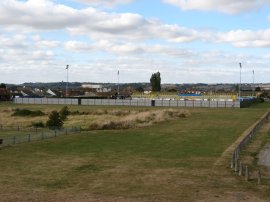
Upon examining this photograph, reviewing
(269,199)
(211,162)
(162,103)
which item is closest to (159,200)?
(269,199)

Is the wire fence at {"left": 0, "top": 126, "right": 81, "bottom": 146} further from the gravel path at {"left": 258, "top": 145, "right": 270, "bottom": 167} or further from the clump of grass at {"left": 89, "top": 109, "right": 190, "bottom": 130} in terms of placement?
the gravel path at {"left": 258, "top": 145, "right": 270, "bottom": 167}

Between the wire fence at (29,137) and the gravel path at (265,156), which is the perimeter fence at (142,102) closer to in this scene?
the wire fence at (29,137)

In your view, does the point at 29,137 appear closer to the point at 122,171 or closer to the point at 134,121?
the point at 122,171

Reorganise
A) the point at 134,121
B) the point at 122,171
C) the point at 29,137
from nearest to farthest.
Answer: the point at 122,171 → the point at 29,137 → the point at 134,121

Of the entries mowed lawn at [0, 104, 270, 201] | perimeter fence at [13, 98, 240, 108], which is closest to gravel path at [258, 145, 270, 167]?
mowed lawn at [0, 104, 270, 201]

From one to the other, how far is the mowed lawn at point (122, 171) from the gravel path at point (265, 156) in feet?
8.43

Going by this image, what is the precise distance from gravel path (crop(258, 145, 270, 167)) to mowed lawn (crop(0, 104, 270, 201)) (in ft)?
8.43

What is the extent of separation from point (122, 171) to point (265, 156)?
10.8 meters

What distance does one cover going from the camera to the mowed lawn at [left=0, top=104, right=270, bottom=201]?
65.5ft

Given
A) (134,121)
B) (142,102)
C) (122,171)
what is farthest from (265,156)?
(142,102)

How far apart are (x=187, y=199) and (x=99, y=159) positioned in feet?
39.2

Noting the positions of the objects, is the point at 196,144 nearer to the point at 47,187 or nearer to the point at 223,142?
the point at 223,142

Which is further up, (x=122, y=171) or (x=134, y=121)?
(x=134, y=121)

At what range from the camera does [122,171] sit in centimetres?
2562
